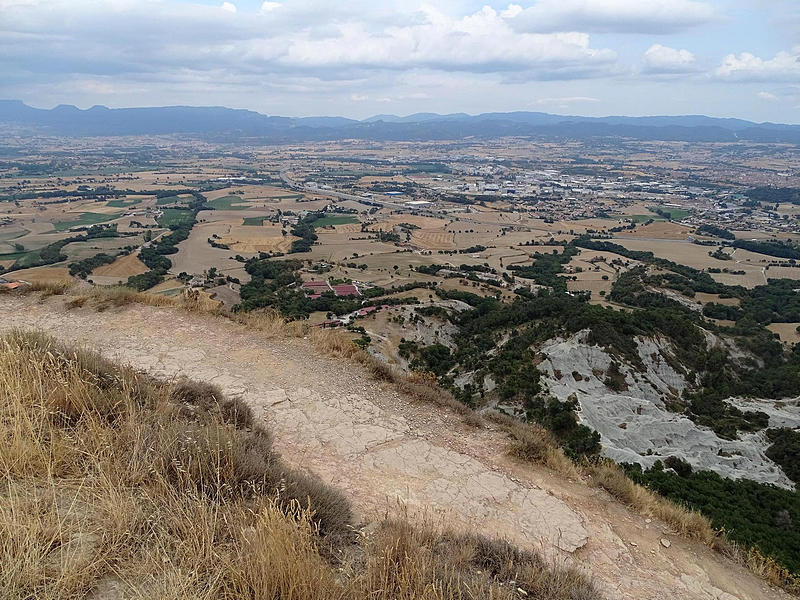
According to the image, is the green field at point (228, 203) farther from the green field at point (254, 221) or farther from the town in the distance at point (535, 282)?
the green field at point (254, 221)

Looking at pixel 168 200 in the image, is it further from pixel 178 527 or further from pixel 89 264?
pixel 178 527

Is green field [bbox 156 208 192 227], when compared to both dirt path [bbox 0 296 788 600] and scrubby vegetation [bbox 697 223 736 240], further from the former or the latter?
scrubby vegetation [bbox 697 223 736 240]

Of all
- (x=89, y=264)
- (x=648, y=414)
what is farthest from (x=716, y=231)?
(x=89, y=264)


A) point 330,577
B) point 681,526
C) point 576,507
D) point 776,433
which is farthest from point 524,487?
point 776,433

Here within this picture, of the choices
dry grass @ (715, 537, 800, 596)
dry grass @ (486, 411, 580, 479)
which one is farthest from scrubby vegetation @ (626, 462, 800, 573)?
dry grass @ (486, 411, 580, 479)

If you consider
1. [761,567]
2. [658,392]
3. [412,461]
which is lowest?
[658,392]

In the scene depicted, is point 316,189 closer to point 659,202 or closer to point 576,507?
point 659,202
